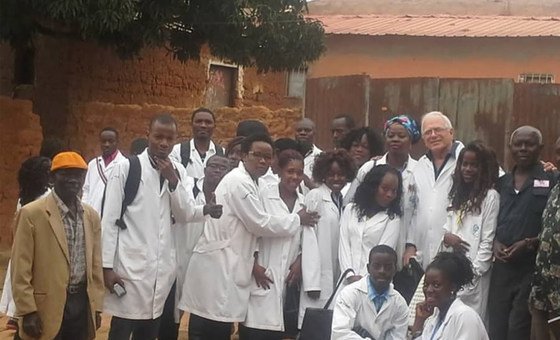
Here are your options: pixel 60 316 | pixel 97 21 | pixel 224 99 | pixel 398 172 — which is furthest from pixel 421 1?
pixel 60 316

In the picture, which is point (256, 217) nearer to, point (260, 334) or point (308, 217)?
point (308, 217)

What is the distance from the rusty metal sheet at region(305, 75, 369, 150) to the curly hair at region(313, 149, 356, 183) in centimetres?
491

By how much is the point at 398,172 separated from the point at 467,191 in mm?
500

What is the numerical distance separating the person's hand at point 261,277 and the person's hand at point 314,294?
0.28 meters

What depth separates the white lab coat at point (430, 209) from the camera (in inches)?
272

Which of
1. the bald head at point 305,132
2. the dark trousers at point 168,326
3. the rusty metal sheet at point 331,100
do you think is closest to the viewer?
the dark trousers at point 168,326

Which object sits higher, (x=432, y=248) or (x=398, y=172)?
(x=398, y=172)

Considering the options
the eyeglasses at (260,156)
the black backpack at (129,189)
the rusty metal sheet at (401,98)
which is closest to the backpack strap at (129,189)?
the black backpack at (129,189)

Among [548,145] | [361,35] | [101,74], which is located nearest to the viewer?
[548,145]

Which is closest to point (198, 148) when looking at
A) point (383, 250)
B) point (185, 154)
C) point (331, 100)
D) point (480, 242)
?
point (185, 154)

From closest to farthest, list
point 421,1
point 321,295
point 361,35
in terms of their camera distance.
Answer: point 321,295
point 361,35
point 421,1

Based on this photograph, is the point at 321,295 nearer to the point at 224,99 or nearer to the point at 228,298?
the point at 228,298

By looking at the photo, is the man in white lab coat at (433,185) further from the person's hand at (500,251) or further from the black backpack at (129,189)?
the black backpack at (129,189)

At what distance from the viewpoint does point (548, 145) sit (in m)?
11.2
